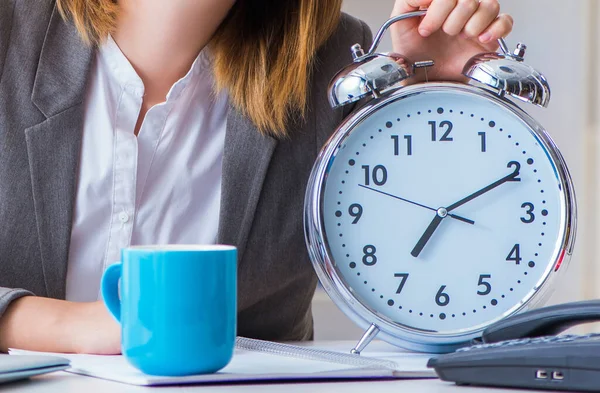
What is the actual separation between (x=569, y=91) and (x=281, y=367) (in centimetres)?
194

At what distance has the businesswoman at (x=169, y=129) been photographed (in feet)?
4.02

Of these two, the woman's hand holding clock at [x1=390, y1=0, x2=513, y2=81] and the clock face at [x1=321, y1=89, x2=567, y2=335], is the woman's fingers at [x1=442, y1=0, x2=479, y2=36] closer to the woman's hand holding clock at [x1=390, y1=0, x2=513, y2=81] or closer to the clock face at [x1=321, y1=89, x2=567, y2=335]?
the woman's hand holding clock at [x1=390, y1=0, x2=513, y2=81]

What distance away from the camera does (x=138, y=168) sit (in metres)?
1.30

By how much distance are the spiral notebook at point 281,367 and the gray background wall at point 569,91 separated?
1.54m

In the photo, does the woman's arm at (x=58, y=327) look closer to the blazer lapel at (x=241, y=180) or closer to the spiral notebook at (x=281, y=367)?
the spiral notebook at (x=281, y=367)

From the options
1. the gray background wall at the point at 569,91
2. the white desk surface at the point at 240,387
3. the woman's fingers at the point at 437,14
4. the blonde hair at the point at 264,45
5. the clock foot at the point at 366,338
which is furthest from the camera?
the gray background wall at the point at 569,91

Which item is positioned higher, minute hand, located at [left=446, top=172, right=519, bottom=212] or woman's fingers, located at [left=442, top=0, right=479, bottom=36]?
woman's fingers, located at [left=442, top=0, right=479, bottom=36]

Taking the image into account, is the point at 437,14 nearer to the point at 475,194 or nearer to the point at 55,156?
the point at 475,194

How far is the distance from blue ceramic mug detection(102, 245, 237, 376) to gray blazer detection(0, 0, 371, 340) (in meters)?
0.50

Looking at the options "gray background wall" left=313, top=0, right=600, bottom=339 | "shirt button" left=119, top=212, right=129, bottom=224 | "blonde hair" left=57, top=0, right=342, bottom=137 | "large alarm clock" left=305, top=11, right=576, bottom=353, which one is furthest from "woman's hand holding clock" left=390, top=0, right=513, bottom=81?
"gray background wall" left=313, top=0, right=600, bottom=339

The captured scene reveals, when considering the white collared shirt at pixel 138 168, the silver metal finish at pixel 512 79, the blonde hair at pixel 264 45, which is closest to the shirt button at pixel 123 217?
the white collared shirt at pixel 138 168

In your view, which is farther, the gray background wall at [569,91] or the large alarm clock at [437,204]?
the gray background wall at [569,91]

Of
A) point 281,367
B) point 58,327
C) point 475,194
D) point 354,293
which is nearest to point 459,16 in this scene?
point 475,194

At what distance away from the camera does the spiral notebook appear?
76 cm
